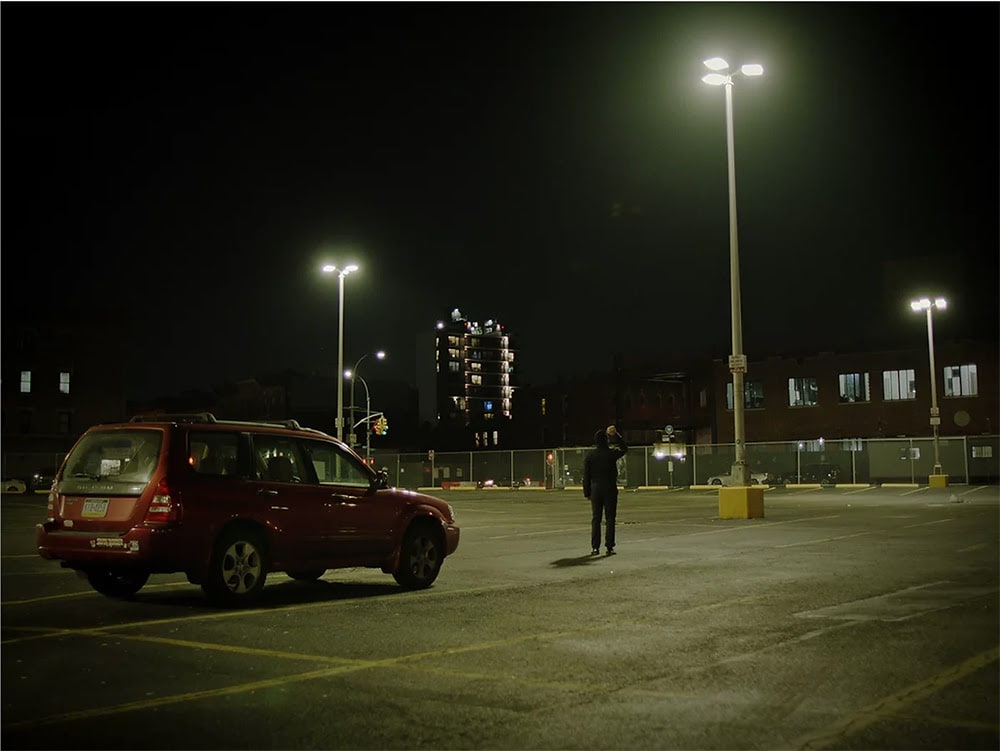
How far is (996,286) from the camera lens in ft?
240

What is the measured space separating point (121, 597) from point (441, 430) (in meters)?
130

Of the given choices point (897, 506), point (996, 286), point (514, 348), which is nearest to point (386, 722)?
point (897, 506)

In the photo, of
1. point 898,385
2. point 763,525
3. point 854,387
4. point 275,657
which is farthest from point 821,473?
point 275,657

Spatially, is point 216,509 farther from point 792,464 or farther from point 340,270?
point 792,464

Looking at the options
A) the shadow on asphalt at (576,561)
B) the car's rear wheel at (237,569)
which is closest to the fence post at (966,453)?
the shadow on asphalt at (576,561)

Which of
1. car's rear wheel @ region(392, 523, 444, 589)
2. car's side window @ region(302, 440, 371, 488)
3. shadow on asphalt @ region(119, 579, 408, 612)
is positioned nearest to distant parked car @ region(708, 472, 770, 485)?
car's rear wheel @ region(392, 523, 444, 589)

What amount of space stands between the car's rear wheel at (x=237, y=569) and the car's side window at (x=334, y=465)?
1.29 meters

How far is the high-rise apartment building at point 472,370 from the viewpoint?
591 ft

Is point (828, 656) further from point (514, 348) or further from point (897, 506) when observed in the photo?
point (514, 348)

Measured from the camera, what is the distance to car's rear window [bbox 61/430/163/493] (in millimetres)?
10000

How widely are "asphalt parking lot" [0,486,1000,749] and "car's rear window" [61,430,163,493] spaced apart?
50.2 inches

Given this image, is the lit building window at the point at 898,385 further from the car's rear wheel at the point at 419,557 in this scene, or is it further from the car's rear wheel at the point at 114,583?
the car's rear wheel at the point at 114,583

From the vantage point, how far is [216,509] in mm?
9969

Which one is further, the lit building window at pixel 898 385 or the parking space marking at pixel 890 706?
the lit building window at pixel 898 385
